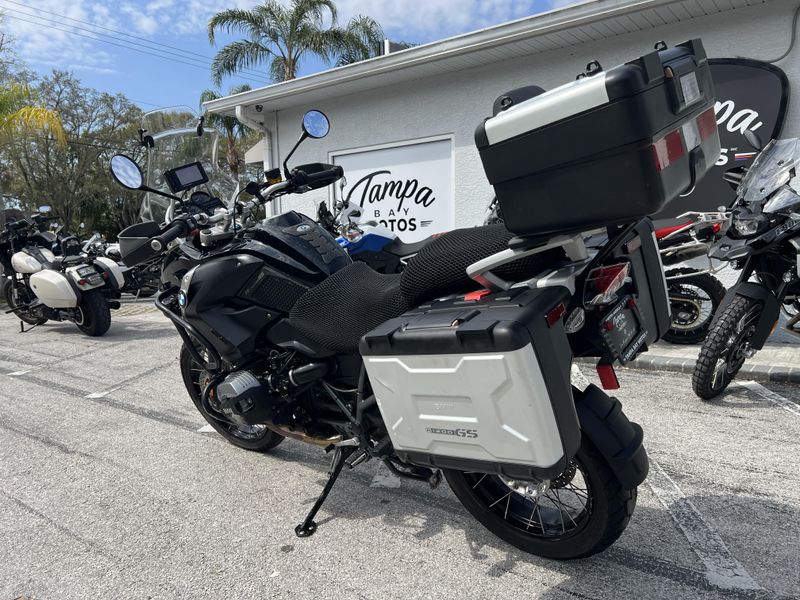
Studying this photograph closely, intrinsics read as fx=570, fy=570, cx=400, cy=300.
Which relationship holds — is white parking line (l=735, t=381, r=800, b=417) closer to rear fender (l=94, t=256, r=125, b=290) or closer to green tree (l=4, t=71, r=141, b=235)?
rear fender (l=94, t=256, r=125, b=290)

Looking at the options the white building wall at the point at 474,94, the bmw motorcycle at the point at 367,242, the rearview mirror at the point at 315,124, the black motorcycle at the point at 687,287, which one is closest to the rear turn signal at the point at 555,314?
the rearview mirror at the point at 315,124

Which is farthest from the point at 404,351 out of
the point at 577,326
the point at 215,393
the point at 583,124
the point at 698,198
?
the point at 698,198

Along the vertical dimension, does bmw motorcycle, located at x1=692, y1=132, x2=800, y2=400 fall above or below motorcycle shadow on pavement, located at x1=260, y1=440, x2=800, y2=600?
above

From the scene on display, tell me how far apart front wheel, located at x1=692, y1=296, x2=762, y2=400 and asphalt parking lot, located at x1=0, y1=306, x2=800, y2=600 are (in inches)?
7.4

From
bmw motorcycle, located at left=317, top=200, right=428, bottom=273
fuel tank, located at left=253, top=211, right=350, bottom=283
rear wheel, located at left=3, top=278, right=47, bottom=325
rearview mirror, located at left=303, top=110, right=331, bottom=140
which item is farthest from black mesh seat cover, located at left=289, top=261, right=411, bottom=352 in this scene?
rear wheel, located at left=3, top=278, right=47, bottom=325

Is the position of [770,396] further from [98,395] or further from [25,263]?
[25,263]

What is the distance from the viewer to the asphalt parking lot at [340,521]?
6.89ft

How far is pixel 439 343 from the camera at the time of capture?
167cm

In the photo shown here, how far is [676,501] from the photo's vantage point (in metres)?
2.58

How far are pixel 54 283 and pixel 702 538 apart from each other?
7.13 m

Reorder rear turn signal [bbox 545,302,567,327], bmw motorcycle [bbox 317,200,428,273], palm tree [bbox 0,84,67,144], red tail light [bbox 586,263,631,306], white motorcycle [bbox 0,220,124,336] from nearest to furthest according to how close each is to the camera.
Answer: rear turn signal [bbox 545,302,567,327]
red tail light [bbox 586,263,631,306]
bmw motorcycle [bbox 317,200,428,273]
white motorcycle [bbox 0,220,124,336]
palm tree [bbox 0,84,67,144]

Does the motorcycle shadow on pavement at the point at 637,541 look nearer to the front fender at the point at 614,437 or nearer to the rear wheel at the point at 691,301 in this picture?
the front fender at the point at 614,437

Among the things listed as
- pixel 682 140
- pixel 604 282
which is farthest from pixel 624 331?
pixel 682 140

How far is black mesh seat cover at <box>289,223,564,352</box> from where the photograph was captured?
6.16ft
